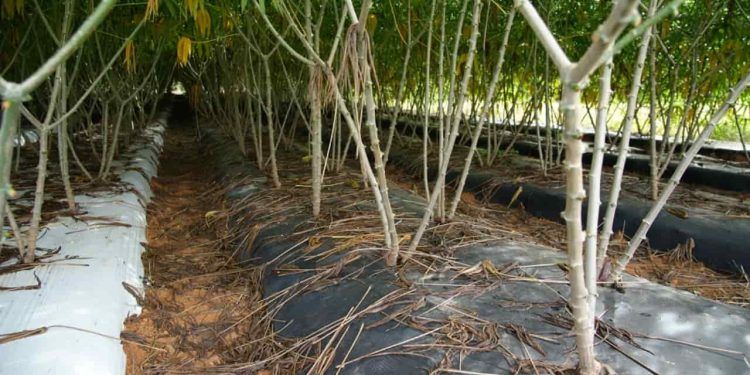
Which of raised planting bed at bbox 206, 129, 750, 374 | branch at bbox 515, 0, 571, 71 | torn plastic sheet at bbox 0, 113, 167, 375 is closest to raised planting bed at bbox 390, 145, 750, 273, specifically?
raised planting bed at bbox 206, 129, 750, 374

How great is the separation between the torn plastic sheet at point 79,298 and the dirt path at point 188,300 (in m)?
0.10

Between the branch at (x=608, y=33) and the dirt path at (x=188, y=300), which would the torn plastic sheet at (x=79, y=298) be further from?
the branch at (x=608, y=33)

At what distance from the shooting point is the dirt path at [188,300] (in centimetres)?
204

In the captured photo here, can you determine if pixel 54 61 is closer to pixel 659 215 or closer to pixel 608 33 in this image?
pixel 608 33

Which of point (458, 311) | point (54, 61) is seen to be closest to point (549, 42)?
point (54, 61)

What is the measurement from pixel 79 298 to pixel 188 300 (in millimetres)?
625

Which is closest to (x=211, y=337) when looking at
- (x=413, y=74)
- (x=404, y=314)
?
(x=404, y=314)

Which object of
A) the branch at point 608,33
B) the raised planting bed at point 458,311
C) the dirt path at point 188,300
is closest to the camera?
the branch at point 608,33

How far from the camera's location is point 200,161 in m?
6.86

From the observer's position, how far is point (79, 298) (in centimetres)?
199

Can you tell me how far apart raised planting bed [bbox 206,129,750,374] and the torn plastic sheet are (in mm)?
567

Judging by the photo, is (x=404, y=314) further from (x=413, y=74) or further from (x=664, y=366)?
(x=413, y=74)

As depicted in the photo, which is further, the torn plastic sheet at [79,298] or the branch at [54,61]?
the torn plastic sheet at [79,298]

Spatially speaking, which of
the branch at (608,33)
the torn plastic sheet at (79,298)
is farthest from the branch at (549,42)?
the torn plastic sheet at (79,298)
